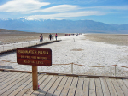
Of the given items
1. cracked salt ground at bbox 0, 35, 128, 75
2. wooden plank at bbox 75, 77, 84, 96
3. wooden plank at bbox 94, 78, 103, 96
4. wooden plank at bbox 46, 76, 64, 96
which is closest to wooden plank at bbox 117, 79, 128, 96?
wooden plank at bbox 94, 78, 103, 96

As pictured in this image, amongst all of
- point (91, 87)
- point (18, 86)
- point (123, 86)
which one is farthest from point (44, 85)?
point (123, 86)

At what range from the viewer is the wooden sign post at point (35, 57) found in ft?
16.0

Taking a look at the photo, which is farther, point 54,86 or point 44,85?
point 44,85

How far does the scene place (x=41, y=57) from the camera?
4934mm

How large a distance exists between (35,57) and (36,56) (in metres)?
0.05

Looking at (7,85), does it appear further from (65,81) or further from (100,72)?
(100,72)

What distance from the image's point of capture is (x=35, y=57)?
4980mm

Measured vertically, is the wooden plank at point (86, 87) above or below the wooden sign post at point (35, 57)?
below

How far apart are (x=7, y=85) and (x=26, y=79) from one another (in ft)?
→ 2.60

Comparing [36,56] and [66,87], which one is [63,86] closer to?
[66,87]

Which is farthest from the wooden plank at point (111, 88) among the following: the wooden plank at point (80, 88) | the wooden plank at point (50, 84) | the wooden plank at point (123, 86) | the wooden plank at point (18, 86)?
the wooden plank at point (18, 86)

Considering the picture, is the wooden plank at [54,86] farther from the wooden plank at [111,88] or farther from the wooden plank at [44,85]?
the wooden plank at [111,88]

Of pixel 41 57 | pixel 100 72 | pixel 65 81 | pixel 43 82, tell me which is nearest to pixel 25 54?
pixel 41 57

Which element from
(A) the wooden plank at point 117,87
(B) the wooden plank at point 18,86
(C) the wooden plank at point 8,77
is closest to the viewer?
(A) the wooden plank at point 117,87
